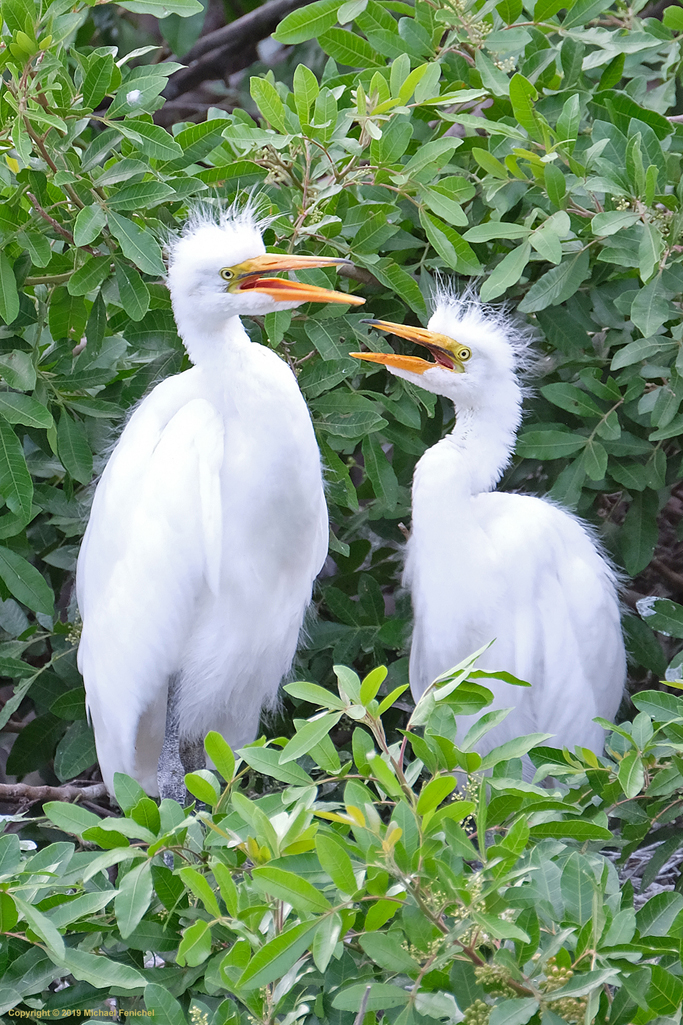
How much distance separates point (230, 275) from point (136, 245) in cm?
22

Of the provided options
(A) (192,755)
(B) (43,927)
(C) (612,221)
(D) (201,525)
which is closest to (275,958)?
(B) (43,927)

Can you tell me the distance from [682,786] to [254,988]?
754mm

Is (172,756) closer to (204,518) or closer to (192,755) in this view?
(192,755)

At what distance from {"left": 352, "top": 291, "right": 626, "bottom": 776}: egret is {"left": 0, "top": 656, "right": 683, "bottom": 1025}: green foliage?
88cm

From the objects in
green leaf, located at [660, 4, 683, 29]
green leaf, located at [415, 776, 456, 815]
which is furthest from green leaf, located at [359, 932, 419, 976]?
green leaf, located at [660, 4, 683, 29]

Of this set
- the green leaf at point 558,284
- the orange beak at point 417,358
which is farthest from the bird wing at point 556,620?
the green leaf at point 558,284

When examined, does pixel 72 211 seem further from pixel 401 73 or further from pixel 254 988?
pixel 254 988

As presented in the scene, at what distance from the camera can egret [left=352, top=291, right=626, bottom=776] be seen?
2367mm

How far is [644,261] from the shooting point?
1.88 metres

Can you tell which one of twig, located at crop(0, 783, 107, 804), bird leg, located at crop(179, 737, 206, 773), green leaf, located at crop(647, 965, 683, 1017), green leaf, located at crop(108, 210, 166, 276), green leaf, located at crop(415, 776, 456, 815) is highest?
green leaf, located at crop(108, 210, 166, 276)

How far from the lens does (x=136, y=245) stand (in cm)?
194

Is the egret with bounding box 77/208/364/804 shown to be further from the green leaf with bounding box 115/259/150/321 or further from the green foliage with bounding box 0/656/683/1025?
the green foliage with bounding box 0/656/683/1025

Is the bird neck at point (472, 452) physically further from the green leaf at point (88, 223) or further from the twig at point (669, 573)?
the green leaf at point (88, 223)

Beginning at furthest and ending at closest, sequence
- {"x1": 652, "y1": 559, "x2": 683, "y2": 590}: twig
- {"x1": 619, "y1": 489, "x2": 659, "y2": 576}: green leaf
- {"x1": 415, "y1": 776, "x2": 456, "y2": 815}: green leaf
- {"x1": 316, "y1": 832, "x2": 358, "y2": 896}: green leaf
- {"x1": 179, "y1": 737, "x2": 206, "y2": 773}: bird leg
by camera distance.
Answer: {"x1": 652, "y1": 559, "x2": 683, "y2": 590}: twig < {"x1": 179, "y1": 737, "x2": 206, "y2": 773}: bird leg < {"x1": 619, "y1": 489, "x2": 659, "y2": 576}: green leaf < {"x1": 415, "y1": 776, "x2": 456, "y2": 815}: green leaf < {"x1": 316, "y1": 832, "x2": 358, "y2": 896}: green leaf
